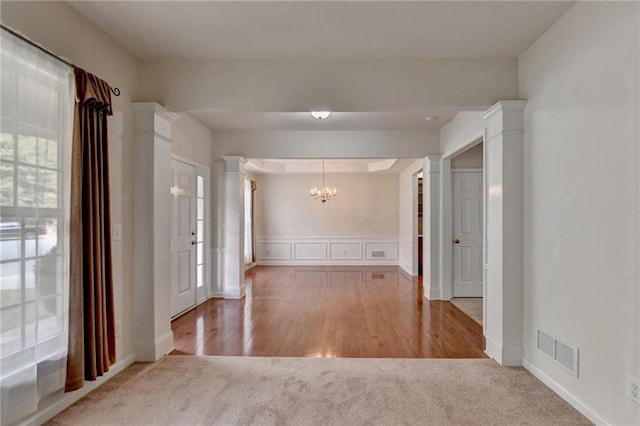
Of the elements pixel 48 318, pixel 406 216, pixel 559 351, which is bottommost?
pixel 559 351

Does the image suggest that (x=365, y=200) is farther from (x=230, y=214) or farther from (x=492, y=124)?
(x=492, y=124)

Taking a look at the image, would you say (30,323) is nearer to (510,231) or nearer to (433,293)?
(510,231)

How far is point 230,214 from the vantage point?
18.6 ft

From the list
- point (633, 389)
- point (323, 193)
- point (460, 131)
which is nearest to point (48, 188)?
point (633, 389)

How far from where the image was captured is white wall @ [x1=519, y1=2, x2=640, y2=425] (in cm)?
199

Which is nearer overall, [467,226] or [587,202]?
[587,202]

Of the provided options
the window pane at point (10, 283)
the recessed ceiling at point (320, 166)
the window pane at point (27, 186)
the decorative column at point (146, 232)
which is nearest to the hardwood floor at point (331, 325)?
the decorative column at point (146, 232)

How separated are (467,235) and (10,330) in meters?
5.45

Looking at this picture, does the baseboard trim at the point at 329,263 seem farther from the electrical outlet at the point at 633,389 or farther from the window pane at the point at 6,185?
the window pane at the point at 6,185

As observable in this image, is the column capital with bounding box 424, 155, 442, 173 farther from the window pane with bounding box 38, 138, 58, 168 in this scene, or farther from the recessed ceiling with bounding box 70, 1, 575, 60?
the window pane with bounding box 38, 138, 58, 168

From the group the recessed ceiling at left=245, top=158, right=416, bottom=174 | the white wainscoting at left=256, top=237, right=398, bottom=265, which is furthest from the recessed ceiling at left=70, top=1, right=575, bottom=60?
the white wainscoting at left=256, top=237, right=398, bottom=265

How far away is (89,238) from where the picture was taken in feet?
7.86

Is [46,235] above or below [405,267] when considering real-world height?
above

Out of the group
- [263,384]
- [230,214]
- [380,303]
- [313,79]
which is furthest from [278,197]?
[263,384]
